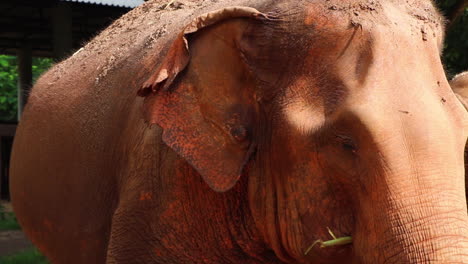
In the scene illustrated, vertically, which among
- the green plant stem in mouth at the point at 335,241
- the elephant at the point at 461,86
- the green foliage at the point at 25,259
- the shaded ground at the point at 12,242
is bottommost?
the shaded ground at the point at 12,242

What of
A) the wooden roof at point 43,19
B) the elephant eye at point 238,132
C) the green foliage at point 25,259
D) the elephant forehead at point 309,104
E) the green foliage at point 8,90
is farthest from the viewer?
the green foliage at point 8,90

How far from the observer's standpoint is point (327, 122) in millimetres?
2902

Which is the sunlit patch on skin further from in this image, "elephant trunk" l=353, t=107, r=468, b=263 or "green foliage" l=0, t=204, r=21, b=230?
"green foliage" l=0, t=204, r=21, b=230

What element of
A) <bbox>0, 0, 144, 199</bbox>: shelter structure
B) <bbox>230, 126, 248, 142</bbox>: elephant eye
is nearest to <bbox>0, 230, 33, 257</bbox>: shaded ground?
<bbox>0, 0, 144, 199</bbox>: shelter structure

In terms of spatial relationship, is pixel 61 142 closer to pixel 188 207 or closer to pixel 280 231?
pixel 188 207

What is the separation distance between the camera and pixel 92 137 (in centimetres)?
434

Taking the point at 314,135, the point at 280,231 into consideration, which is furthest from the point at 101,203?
the point at 314,135

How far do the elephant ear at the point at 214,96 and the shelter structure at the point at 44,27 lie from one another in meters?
3.50

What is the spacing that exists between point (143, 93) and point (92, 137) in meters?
1.09

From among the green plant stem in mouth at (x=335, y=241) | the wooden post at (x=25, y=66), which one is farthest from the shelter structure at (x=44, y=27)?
the green plant stem in mouth at (x=335, y=241)

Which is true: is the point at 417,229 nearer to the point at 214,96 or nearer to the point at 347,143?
the point at 347,143

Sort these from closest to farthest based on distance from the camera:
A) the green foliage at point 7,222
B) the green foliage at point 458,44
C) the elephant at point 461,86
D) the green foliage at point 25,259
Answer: the elephant at point 461,86 → the green foliage at point 25,259 → the green foliage at point 458,44 → the green foliage at point 7,222

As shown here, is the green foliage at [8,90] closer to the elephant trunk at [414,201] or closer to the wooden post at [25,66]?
the wooden post at [25,66]

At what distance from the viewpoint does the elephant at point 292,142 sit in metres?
2.68
